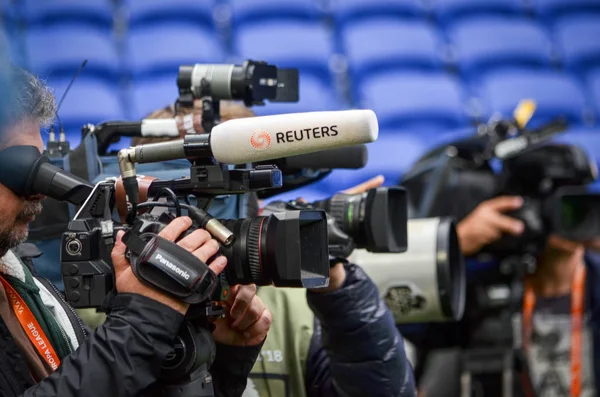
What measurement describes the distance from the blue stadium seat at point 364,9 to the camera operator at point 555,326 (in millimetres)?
2141

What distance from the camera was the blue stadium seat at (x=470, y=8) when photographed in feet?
14.8

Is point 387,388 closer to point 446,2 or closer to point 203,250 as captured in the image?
point 203,250

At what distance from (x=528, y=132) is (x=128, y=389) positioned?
149cm

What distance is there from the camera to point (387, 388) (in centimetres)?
146

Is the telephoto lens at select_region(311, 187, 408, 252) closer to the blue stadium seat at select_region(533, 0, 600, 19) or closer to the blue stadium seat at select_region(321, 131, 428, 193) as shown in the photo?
the blue stadium seat at select_region(321, 131, 428, 193)

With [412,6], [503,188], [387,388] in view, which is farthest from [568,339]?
[412,6]

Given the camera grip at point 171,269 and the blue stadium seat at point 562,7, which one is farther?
the blue stadium seat at point 562,7

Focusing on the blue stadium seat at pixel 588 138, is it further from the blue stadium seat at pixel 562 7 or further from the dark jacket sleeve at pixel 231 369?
the dark jacket sleeve at pixel 231 369

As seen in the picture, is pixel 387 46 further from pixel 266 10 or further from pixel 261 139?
pixel 261 139

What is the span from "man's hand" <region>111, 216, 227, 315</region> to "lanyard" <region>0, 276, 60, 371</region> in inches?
8.6

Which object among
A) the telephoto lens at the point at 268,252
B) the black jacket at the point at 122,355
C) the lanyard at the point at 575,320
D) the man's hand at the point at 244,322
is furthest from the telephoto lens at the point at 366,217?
the lanyard at the point at 575,320

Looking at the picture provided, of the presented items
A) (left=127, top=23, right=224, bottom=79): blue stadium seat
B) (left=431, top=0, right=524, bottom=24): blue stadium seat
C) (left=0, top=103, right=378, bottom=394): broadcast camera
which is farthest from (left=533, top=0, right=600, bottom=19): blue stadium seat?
(left=0, top=103, right=378, bottom=394): broadcast camera

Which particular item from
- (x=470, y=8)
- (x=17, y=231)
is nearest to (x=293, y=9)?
(x=470, y=8)

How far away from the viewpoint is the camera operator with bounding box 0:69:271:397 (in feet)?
3.39
